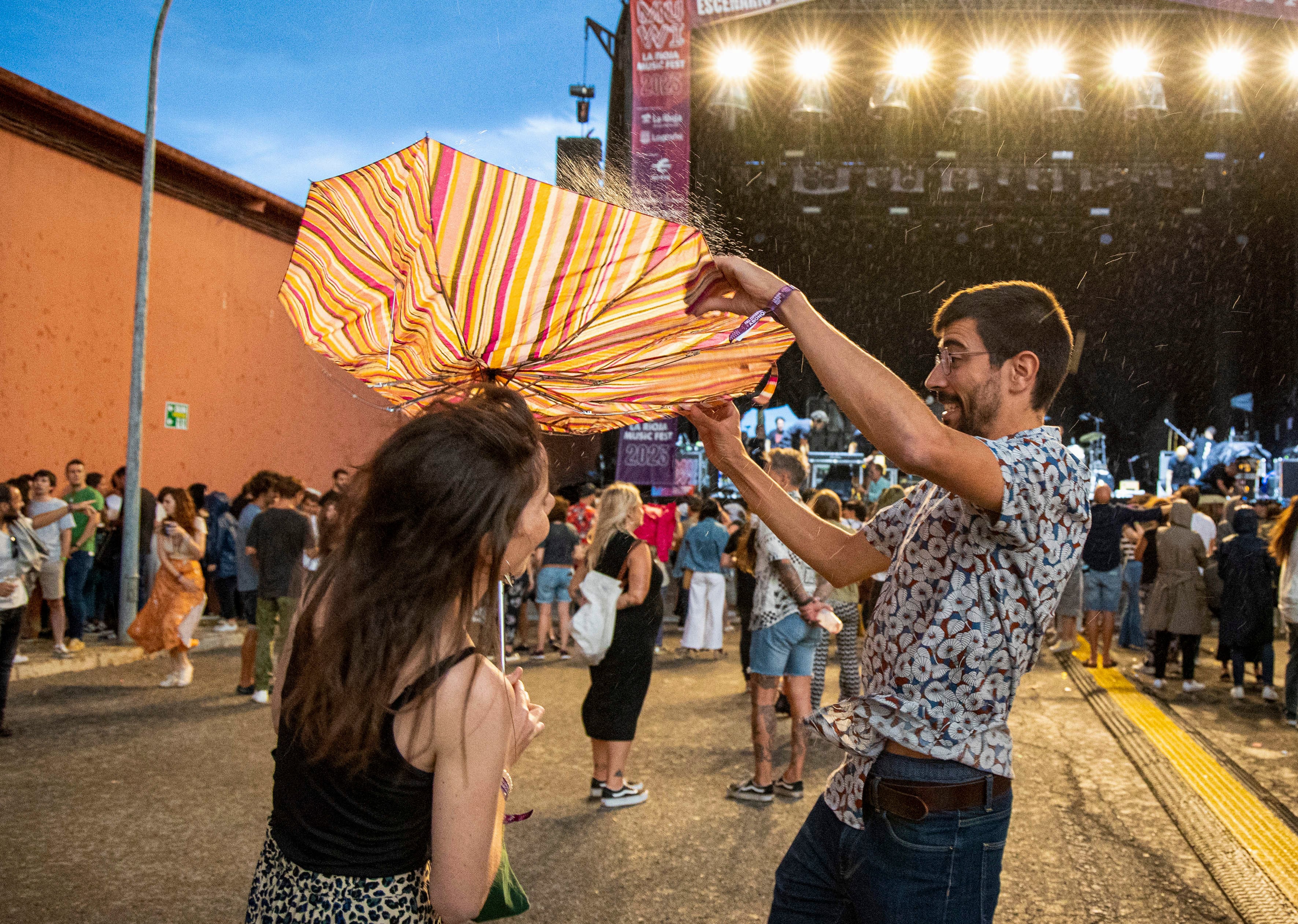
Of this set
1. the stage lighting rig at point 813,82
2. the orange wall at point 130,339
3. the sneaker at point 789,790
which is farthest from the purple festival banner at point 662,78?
the sneaker at point 789,790

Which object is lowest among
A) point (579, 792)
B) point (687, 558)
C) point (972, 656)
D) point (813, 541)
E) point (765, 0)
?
point (579, 792)

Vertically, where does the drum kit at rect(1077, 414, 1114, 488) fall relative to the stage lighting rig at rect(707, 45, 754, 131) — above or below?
below

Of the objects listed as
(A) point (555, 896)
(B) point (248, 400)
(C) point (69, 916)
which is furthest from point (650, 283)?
(B) point (248, 400)

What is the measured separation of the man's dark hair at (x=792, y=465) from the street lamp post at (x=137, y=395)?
7965 mm

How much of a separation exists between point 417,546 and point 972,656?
106cm

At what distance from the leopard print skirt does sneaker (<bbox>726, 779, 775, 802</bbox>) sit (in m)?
4.38

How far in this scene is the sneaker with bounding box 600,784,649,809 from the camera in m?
5.70

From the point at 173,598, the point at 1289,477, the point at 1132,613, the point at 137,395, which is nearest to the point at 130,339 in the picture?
the point at 137,395

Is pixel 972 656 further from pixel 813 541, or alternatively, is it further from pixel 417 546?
pixel 417 546

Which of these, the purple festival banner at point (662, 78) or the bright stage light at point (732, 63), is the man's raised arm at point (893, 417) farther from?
the bright stage light at point (732, 63)

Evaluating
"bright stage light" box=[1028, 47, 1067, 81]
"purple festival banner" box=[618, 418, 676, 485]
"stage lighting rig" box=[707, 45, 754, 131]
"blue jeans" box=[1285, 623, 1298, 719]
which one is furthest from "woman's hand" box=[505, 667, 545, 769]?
"bright stage light" box=[1028, 47, 1067, 81]

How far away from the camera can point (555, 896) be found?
4395 mm

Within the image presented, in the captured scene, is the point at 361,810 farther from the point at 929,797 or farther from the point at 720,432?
Result: the point at 720,432

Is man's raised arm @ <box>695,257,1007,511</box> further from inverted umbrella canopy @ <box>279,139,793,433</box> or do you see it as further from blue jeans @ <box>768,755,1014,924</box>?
blue jeans @ <box>768,755,1014,924</box>
